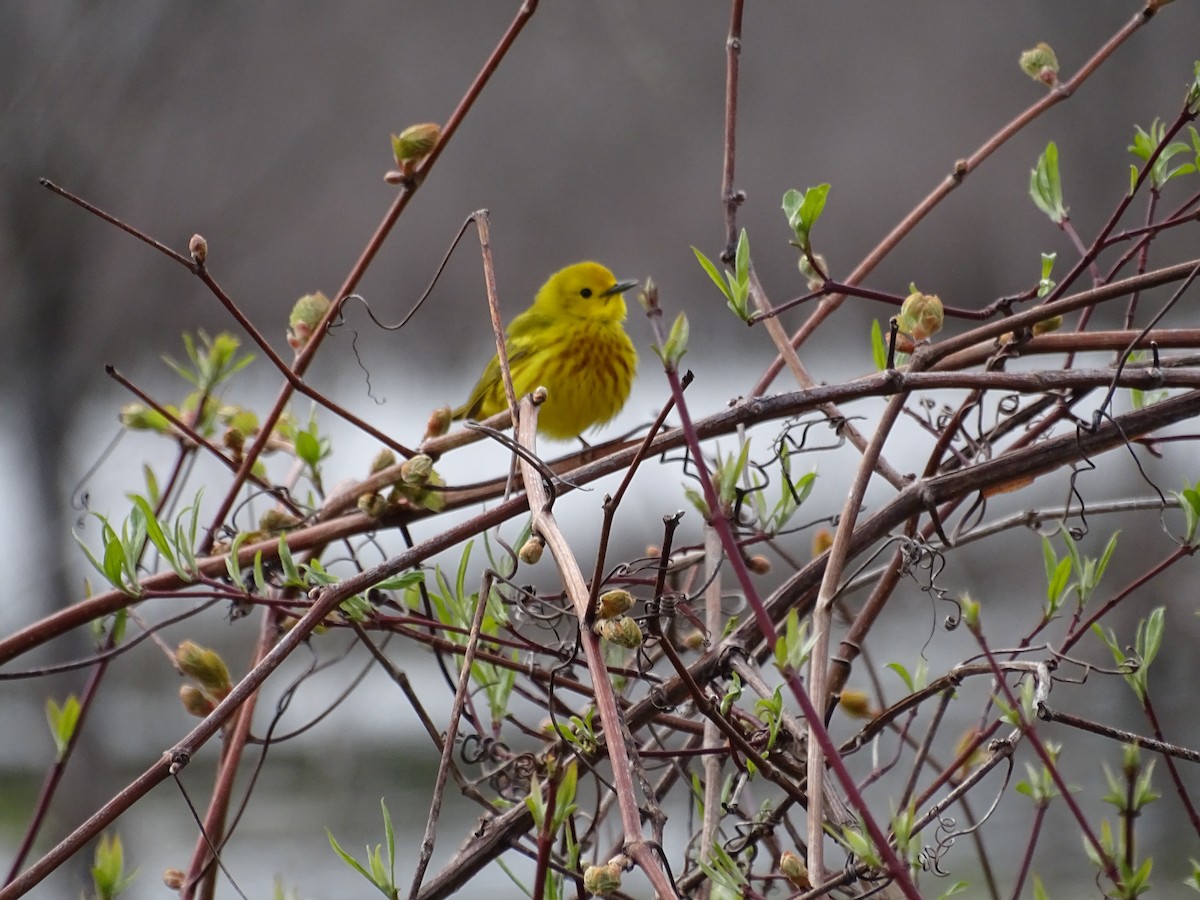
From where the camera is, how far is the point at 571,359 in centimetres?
203

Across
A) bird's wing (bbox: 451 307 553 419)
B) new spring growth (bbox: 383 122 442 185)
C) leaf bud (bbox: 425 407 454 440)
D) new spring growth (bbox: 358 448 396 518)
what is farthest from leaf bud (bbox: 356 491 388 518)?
bird's wing (bbox: 451 307 553 419)

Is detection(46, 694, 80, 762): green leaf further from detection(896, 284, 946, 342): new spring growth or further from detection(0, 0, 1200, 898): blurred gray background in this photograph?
detection(0, 0, 1200, 898): blurred gray background

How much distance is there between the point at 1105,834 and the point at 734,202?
0.53 meters

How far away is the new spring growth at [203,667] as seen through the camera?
32.8 inches

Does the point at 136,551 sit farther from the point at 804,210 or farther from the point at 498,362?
the point at 498,362

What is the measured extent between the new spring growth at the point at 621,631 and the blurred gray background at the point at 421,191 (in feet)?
8.24

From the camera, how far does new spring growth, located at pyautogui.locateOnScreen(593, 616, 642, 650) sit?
53cm

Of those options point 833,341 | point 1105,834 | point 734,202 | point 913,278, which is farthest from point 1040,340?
point 833,341

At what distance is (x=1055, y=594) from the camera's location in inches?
29.4

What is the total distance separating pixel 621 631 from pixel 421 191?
10.5 feet

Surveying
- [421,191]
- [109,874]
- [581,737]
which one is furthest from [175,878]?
[421,191]

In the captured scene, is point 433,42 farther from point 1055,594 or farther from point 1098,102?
point 1055,594

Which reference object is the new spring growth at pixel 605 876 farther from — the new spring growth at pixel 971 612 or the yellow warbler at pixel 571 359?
the yellow warbler at pixel 571 359

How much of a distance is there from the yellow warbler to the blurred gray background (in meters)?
0.94
